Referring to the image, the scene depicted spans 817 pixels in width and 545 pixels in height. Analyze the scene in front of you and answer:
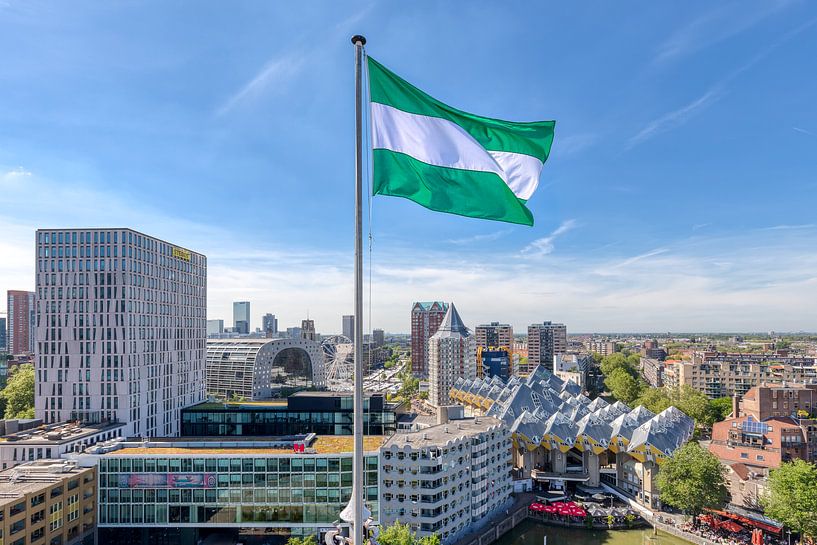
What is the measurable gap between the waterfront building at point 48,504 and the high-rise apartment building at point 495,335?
391ft

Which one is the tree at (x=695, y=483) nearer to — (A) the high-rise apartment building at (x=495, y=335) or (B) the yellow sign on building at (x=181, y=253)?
(B) the yellow sign on building at (x=181, y=253)

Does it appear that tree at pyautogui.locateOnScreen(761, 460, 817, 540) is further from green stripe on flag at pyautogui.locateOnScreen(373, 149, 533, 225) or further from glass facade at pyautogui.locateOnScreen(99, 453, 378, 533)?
green stripe on flag at pyautogui.locateOnScreen(373, 149, 533, 225)

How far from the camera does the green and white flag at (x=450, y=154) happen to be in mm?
9125

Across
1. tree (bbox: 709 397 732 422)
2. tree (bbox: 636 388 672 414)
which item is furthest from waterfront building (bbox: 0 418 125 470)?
tree (bbox: 709 397 732 422)

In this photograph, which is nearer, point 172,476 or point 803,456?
point 172,476

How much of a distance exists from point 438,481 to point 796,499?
2535cm

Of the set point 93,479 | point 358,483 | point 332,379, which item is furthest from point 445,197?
point 332,379

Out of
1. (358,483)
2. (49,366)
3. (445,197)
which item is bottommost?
(49,366)

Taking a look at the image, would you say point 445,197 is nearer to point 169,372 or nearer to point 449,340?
point 169,372

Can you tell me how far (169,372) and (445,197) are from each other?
56.1 m

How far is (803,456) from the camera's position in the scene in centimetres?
5119

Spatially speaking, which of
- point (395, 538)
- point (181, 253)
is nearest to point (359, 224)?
point (395, 538)

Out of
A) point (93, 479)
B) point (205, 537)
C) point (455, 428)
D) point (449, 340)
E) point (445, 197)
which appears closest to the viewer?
point (445, 197)

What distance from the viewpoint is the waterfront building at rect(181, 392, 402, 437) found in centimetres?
5081
